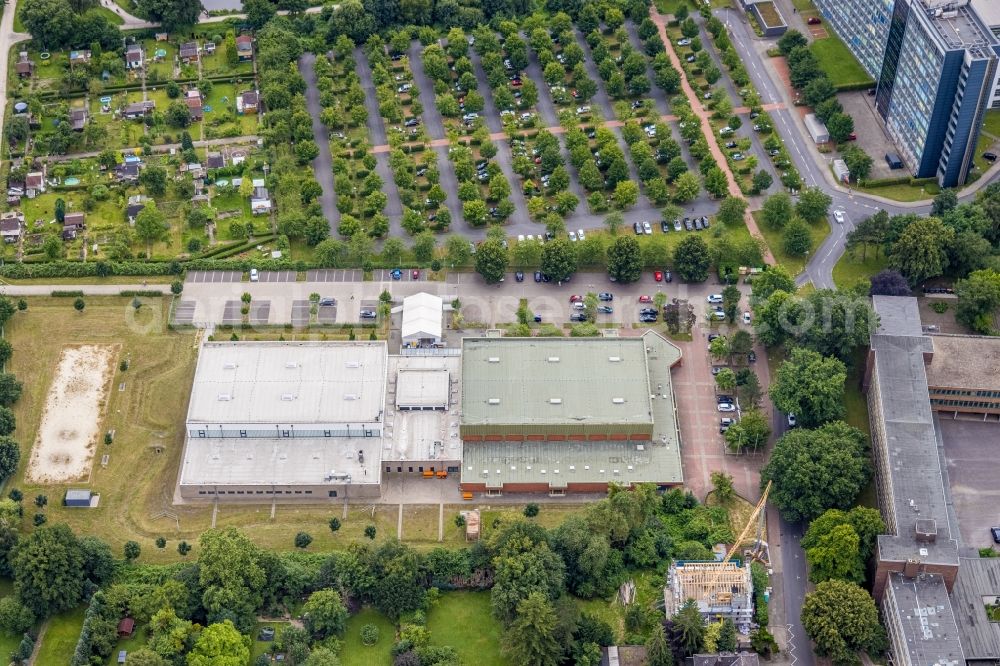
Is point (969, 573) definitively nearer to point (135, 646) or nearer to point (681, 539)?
point (681, 539)

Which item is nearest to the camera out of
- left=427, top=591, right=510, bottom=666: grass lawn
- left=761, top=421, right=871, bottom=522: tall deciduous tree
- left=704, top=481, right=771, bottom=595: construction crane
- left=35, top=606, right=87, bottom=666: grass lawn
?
left=704, top=481, right=771, bottom=595: construction crane

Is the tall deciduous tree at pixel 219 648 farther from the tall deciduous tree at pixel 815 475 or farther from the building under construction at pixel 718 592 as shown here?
the tall deciduous tree at pixel 815 475

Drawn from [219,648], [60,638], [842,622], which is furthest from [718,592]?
[60,638]

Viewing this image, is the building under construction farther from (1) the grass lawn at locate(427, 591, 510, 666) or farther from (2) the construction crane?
(1) the grass lawn at locate(427, 591, 510, 666)

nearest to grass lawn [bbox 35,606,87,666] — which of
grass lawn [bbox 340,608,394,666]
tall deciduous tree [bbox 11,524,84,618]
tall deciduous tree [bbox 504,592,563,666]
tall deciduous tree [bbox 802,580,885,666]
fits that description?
tall deciduous tree [bbox 11,524,84,618]

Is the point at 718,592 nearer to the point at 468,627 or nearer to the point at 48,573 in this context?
the point at 468,627

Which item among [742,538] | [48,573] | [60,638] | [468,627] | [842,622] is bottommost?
[60,638]
